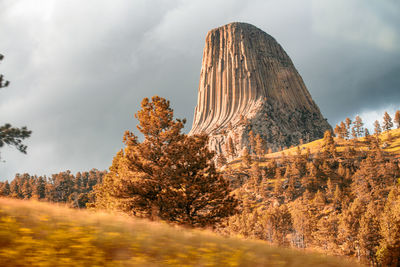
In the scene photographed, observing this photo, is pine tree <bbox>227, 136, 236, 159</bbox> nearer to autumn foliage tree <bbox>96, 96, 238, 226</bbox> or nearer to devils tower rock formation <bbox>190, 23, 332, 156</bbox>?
devils tower rock formation <bbox>190, 23, 332, 156</bbox>

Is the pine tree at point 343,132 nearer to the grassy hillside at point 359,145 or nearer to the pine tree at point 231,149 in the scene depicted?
the grassy hillside at point 359,145

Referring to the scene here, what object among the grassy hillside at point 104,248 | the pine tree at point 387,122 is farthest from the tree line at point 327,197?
the grassy hillside at point 104,248

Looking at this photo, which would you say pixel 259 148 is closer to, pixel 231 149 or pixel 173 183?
pixel 231 149

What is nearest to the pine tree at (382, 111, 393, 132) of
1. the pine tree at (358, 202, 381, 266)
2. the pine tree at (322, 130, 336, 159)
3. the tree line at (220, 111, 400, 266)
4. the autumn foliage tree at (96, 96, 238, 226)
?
the tree line at (220, 111, 400, 266)

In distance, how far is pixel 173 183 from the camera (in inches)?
623

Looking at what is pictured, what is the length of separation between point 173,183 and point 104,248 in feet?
33.6

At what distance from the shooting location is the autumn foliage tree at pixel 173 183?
51.6 ft

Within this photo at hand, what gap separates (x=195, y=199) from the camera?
1623 cm

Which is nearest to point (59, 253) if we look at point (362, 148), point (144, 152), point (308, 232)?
point (144, 152)

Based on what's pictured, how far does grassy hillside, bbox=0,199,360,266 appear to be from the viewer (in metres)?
4.85

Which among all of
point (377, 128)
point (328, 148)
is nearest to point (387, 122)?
point (377, 128)

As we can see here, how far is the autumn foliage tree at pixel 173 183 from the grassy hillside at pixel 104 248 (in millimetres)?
7805

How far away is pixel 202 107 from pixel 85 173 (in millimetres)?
93737

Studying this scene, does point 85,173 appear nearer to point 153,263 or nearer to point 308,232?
point 308,232
